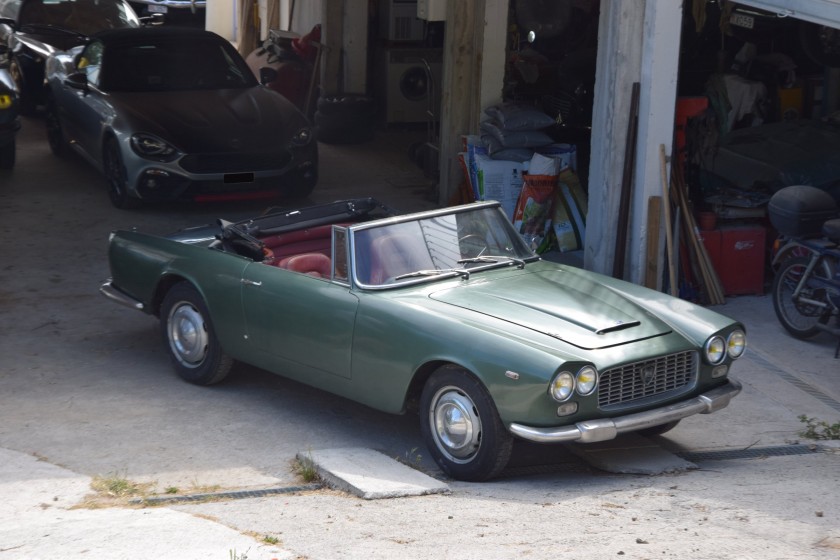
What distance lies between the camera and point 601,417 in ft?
19.1

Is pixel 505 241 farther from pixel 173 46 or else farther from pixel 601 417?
pixel 173 46

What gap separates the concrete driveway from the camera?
192 inches

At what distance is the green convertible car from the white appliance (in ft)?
30.0

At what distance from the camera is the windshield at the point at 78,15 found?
16641 mm

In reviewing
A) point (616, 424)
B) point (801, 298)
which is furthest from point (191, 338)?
point (801, 298)

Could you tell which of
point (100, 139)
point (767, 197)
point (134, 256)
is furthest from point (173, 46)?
point (767, 197)

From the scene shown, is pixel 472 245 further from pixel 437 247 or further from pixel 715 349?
pixel 715 349

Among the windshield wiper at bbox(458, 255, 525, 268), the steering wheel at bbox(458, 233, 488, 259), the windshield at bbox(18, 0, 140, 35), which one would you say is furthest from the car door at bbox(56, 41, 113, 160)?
the windshield wiper at bbox(458, 255, 525, 268)

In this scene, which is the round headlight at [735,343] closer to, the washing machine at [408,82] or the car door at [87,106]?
the car door at [87,106]

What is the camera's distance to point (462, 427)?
19.5ft

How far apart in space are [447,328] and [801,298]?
3739 mm

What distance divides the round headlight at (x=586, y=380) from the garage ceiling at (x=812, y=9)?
2.56m

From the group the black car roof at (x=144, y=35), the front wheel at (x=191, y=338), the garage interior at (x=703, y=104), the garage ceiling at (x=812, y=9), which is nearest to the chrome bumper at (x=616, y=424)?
the garage ceiling at (x=812, y=9)

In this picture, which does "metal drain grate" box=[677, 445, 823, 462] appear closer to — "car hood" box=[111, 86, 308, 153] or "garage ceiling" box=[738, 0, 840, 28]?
"garage ceiling" box=[738, 0, 840, 28]
